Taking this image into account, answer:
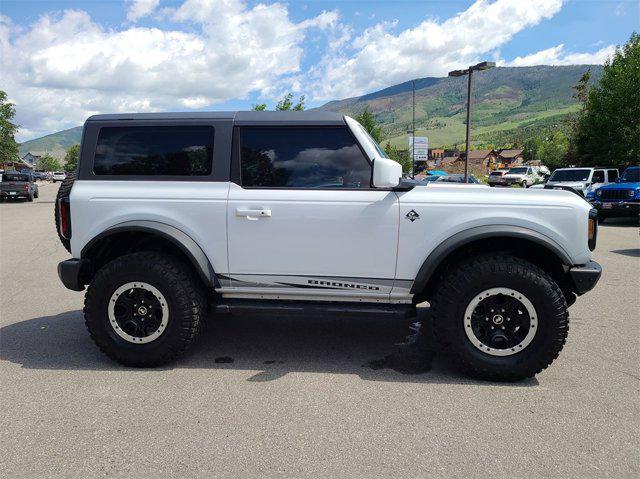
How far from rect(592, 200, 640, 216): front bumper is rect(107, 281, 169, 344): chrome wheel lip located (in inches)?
616

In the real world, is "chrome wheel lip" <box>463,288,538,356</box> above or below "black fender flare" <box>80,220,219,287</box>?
below

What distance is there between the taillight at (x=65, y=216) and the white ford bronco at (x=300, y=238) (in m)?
0.01

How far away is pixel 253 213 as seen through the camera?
12.3ft

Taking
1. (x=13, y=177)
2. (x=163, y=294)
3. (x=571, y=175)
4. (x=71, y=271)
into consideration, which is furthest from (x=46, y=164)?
(x=163, y=294)

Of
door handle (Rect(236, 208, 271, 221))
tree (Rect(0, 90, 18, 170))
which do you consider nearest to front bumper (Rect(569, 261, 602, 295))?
door handle (Rect(236, 208, 271, 221))

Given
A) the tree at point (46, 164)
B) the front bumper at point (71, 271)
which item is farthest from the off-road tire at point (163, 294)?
the tree at point (46, 164)

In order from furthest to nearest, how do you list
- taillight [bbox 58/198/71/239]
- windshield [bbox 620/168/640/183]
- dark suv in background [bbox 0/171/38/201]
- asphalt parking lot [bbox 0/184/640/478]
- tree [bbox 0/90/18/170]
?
tree [bbox 0/90/18/170] < dark suv in background [bbox 0/171/38/201] < windshield [bbox 620/168/640/183] < taillight [bbox 58/198/71/239] < asphalt parking lot [bbox 0/184/640/478]

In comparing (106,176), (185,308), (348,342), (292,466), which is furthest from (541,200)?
(106,176)

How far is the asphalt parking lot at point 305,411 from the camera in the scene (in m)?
2.67

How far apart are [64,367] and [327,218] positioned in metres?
2.56

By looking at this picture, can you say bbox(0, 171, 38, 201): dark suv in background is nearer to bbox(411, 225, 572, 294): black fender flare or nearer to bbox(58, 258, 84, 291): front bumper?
bbox(58, 258, 84, 291): front bumper

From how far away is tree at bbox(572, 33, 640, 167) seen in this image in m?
27.0

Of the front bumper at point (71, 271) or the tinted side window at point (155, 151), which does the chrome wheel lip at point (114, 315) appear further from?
the tinted side window at point (155, 151)

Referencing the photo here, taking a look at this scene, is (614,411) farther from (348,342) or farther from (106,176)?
(106,176)
